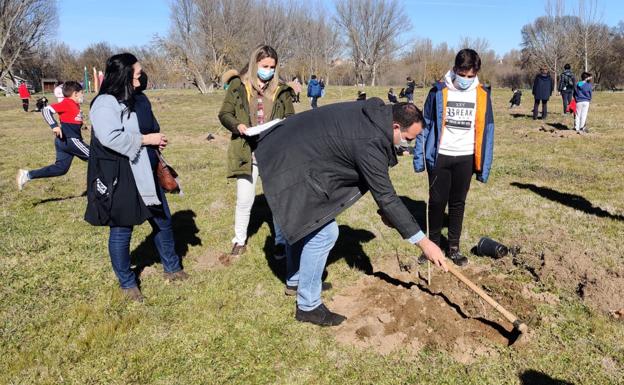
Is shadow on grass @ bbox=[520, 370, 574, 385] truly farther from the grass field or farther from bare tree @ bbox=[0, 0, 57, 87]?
bare tree @ bbox=[0, 0, 57, 87]

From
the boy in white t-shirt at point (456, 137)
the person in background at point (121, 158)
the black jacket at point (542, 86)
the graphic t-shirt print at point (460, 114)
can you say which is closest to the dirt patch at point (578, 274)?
the boy in white t-shirt at point (456, 137)

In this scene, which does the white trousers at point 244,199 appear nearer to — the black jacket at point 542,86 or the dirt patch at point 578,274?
the dirt patch at point 578,274

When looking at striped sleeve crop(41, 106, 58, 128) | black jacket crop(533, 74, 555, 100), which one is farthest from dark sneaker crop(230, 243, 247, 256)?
black jacket crop(533, 74, 555, 100)

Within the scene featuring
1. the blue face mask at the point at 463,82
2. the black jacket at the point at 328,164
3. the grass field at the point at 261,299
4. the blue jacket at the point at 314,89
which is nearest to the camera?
the black jacket at the point at 328,164

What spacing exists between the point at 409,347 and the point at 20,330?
3.23 meters

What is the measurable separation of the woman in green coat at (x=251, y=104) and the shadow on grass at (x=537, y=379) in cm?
251

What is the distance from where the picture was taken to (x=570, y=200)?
703 centimetres

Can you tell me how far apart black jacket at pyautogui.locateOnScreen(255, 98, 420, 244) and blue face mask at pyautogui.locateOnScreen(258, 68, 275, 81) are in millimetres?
1185

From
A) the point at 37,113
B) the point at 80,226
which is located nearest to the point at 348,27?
the point at 37,113

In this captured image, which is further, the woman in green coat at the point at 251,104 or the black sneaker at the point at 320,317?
the woman in green coat at the point at 251,104

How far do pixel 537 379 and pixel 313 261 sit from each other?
1.80 meters

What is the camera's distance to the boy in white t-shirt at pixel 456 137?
4.34 metres

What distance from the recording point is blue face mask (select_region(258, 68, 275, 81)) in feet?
14.3

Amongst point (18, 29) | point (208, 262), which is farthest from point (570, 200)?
point (18, 29)
